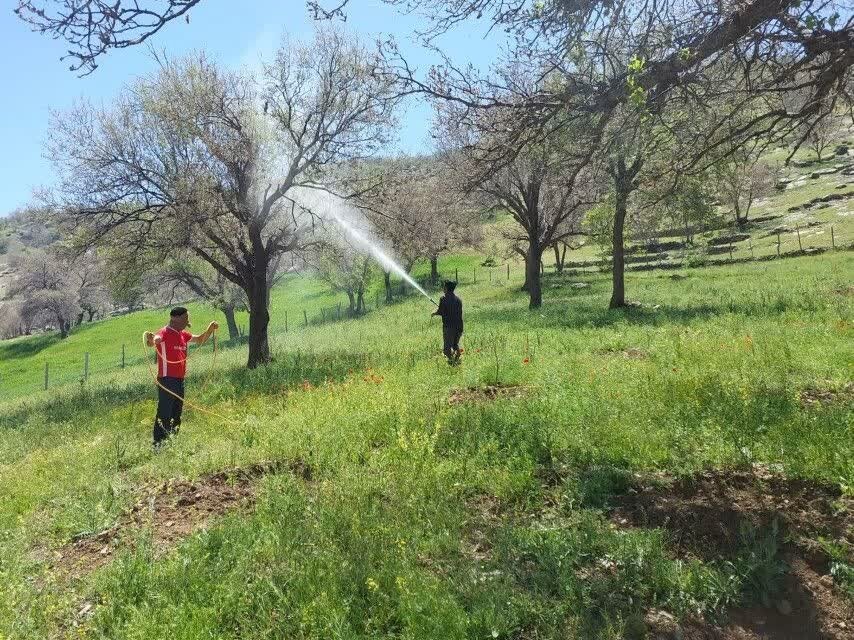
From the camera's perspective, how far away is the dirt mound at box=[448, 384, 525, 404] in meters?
8.41

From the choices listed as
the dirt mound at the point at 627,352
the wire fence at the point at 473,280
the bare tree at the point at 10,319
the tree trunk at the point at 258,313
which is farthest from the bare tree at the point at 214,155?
the bare tree at the point at 10,319

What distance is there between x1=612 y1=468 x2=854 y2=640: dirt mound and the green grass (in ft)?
0.49

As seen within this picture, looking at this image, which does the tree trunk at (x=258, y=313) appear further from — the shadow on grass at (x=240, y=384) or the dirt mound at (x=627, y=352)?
the dirt mound at (x=627, y=352)

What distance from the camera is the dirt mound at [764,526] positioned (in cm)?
347

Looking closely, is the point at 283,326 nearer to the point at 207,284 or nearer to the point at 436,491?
the point at 207,284

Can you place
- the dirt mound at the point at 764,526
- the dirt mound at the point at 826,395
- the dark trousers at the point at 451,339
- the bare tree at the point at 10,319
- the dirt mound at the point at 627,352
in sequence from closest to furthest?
the dirt mound at the point at 764,526 < the dirt mound at the point at 826,395 < the dirt mound at the point at 627,352 < the dark trousers at the point at 451,339 < the bare tree at the point at 10,319

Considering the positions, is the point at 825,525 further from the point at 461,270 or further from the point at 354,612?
the point at 461,270

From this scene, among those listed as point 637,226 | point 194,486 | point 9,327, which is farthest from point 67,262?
point 9,327

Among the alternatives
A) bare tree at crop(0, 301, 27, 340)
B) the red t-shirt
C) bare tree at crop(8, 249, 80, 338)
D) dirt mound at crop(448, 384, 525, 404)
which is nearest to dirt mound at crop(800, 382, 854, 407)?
dirt mound at crop(448, 384, 525, 404)

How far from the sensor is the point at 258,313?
16578 mm

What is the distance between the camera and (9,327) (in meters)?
91.7

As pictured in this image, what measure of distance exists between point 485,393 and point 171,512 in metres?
4.89

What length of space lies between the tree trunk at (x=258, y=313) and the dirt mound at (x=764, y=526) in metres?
13.4

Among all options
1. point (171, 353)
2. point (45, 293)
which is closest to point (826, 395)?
point (171, 353)
